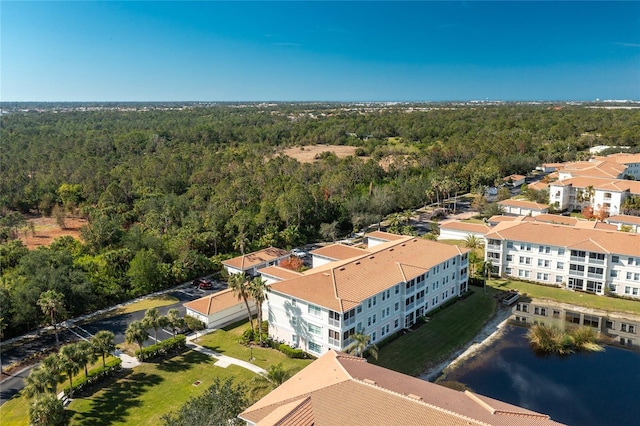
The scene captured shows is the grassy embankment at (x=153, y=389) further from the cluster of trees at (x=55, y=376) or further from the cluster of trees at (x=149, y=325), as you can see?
the cluster of trees at (x=149, y=325)

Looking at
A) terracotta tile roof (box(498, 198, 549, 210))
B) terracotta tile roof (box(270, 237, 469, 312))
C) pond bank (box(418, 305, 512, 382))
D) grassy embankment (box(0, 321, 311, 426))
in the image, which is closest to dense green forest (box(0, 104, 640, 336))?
terracotta tile roof (box(498, 198, 549, 210))

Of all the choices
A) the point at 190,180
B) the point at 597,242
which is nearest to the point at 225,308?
the point at 597,242

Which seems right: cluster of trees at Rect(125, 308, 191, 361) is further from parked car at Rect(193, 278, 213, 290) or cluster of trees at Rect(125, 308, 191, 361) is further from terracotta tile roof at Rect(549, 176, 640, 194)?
terracotta tile roof at Rect(549, 176, 640, 194)

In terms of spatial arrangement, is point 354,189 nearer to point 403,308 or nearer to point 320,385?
point 403,308

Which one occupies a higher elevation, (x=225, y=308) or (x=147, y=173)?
(x=147, y=173)

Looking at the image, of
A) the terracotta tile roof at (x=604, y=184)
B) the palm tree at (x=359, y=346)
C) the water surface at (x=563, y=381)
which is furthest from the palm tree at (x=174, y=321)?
the terracotta tile roof at (x=604, y=184)

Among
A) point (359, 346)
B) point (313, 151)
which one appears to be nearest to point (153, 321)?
point (359, 346)
